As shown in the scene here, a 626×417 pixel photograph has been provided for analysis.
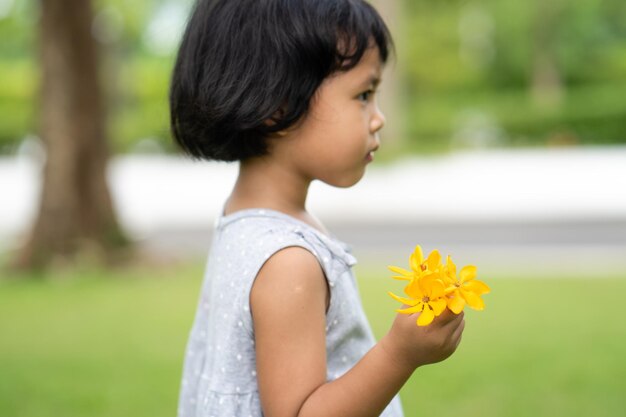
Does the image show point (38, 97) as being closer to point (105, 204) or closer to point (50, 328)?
point (105, 204)

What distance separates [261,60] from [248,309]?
44cm

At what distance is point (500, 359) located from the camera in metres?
4.62

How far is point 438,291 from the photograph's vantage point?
1419mm

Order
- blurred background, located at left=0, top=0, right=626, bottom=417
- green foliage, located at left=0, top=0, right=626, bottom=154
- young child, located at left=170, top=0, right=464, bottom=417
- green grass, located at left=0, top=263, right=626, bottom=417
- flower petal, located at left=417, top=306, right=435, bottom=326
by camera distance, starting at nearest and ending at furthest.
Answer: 1. flower petal, located at left=417, top=306, right=435, bottom=326
2. young child, located at left=170, top=0, right=464, bottom=417
3. green grass, located at left=0, top=263, right=626, bottom=417
4. blurred background, located at left=0, top=0, right=626, bottom=417
5. green foliage, located at left=0, top=0, right=626, bottom=154

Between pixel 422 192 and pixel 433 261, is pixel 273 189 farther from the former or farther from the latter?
pixel 422 192

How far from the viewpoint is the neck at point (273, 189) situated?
68.9 inches

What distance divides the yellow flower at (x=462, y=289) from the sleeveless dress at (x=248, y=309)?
252mm

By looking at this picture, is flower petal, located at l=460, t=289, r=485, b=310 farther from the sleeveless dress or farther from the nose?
the nose

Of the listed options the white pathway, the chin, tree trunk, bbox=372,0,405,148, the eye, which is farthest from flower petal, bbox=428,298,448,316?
tree trunk, bbox=372,0,405,148

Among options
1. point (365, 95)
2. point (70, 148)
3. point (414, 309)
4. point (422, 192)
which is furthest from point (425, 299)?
point (422, 192)

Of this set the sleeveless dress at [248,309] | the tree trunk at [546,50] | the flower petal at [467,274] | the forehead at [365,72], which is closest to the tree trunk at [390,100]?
the tree trunk at [546,50]

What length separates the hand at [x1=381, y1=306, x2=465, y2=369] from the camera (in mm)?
1469

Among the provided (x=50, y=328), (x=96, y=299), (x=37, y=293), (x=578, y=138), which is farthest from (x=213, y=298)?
(x=578, y=138)

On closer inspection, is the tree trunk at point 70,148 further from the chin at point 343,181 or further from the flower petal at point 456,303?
the flower petal at point 456,303
